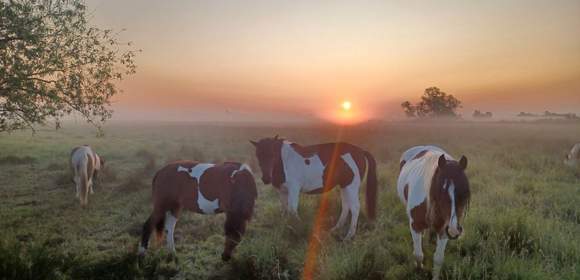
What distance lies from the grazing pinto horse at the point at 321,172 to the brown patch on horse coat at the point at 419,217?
2132mm

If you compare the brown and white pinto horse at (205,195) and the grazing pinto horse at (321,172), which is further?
the grazing pinto horse at (321,172)

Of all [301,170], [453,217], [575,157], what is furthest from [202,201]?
[575,157]

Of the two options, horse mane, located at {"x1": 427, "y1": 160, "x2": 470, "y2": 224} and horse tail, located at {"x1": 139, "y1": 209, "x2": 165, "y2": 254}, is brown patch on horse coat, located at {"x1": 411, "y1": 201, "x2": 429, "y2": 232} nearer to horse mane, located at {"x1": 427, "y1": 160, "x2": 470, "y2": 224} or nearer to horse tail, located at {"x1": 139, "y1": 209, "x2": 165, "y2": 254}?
horse mane, located at {"x1": 427, "y1": 160, "x2": 470, "y2": 224}

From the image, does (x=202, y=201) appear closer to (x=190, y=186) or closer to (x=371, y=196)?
(x=190, y=186)

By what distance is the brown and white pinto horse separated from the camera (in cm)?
503

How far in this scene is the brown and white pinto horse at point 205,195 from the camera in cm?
503

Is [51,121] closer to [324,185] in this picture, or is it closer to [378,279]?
[324,185]

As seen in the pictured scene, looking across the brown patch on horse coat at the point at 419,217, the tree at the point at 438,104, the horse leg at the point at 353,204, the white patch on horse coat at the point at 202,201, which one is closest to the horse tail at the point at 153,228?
the white patch on horse coat at the point at 202,201

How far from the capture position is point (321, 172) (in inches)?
268

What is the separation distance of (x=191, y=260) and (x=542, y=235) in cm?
588

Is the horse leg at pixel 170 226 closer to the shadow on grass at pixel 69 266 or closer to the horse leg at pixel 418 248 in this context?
the shadow on grass at pixel 69 266

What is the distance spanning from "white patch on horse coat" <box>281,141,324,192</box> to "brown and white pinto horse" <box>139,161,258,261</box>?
1435 mm

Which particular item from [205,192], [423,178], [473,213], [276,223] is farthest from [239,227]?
[473,213]

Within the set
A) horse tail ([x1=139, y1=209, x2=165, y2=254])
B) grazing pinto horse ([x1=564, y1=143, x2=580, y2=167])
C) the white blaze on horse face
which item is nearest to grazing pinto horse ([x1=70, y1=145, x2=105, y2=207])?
horse tail ([x1=139, y1=209, x2=165, y2=254])
